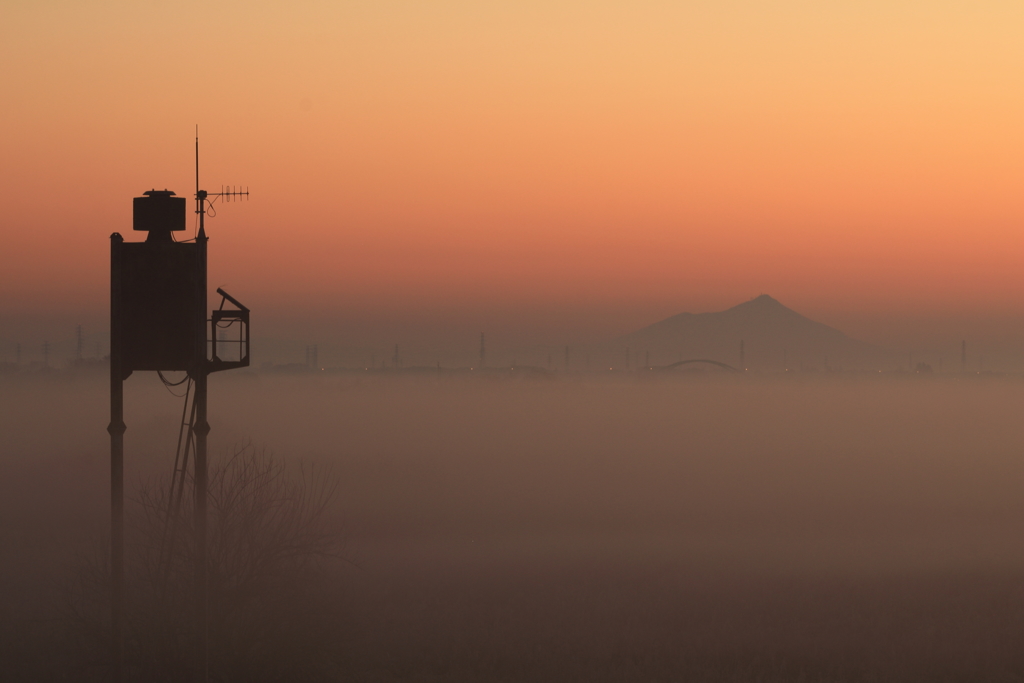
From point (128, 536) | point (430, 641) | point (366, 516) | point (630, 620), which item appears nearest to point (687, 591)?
point (630, 620)

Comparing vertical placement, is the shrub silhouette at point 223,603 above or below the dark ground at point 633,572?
above

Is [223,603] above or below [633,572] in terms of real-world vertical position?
above

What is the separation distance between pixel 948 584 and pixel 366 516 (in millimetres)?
46063

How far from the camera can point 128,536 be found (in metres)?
52.4

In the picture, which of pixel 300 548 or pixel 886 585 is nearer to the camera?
pixel 300 548

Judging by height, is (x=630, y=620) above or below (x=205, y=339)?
below

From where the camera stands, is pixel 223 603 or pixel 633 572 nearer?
pixel 223 603

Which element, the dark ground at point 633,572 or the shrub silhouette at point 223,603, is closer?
the shrub silhouette at point 223,603

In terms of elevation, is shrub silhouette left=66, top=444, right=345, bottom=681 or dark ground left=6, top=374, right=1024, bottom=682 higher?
shrub silhouette left=66, top=444, right=345, bottom=681

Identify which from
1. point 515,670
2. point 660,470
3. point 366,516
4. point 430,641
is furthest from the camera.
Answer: point 660,470

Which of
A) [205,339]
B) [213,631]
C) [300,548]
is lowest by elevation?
[213,631]

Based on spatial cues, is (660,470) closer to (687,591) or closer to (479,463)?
(479,463)

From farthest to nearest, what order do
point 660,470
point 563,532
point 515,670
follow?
1. point 660,470
2. point 563,532
3. point 515,670

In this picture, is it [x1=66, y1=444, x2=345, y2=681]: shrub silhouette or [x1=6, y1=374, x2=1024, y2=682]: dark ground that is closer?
[x1=66, y1=444, x2=345, y2=681]: shrub silhouette
